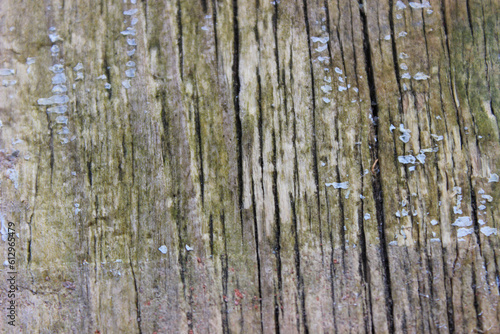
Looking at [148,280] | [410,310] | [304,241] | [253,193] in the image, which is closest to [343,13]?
[253,193]

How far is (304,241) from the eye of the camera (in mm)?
1377

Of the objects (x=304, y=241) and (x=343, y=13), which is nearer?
(x=304, y=241)

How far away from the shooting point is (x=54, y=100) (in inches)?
59.3

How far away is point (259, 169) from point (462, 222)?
0.90 meters

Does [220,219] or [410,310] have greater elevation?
[220,219]

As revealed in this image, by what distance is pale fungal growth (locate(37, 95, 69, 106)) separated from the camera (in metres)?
1.50

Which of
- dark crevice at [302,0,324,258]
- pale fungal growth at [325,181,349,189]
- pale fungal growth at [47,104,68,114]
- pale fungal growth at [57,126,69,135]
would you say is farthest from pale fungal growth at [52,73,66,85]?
pale fungal growth at [325,181,349,189]

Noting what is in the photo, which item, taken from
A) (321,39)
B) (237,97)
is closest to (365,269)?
(237,97)

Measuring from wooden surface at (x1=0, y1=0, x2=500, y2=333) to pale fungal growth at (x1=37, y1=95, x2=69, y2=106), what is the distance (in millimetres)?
16

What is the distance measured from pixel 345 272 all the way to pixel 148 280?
0.86 m

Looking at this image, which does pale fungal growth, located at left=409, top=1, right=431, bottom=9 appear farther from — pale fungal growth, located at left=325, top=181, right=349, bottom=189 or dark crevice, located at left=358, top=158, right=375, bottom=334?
dark crevice, located at left=358, top=158, right=375, bottom=334

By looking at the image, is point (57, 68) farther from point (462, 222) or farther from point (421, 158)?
point (462, 222)

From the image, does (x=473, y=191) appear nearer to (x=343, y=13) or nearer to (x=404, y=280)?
(x=404, y=280)

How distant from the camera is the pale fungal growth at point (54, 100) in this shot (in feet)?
4.94
